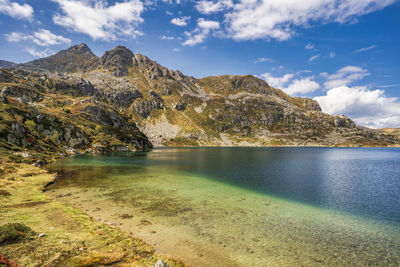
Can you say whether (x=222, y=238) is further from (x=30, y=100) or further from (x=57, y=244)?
(x=30, y=100)

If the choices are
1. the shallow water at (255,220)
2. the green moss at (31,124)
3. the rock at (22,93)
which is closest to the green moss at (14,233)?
the shallow water at (255,220)

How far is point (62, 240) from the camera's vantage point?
50.9 feet

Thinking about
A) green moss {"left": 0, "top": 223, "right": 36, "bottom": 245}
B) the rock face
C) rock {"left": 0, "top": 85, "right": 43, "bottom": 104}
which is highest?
rock {"left": 0, "top": 85, "right": 43, "bottom": 104}

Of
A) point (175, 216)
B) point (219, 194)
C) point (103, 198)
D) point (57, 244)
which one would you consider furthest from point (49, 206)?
point (219, 194)

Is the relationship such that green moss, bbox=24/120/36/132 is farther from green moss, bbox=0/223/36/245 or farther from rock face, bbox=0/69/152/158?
green moss, bbox=0/223/36/245

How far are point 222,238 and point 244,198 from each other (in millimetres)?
16928

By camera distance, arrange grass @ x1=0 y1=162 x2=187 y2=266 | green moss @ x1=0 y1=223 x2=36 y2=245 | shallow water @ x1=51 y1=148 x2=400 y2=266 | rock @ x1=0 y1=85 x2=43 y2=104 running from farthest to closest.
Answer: rock @ x1=0 y1=85 x2=43 y2=104 → shallow water @ x1=51 y1=148 x2=400 y2=266 → green moss @ x1=0 y1=223 x2=36 y2=245 → grass @ x1=0 y1=162 x2=187 y2=266

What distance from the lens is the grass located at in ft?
42.5

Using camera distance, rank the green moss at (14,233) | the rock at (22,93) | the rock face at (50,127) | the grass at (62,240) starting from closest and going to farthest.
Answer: the grass at (62,240) < the green moss at (14,233) < the rock face at (50,127) < the rock at (22,93)

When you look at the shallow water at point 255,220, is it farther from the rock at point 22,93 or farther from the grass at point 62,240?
the rock at point 22,93

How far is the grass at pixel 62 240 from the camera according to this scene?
1296cm

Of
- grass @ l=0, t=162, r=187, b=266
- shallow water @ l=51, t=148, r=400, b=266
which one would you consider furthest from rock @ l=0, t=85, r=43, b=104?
grass @ l=0, t=162, r=187, b=266

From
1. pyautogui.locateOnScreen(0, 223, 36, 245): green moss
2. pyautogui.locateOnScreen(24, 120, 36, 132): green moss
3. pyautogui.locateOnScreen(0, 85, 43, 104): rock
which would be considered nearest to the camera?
pyautogui.locateOnScreen(0, 223, 36, 245): green moss

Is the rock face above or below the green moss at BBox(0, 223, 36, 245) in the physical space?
above
